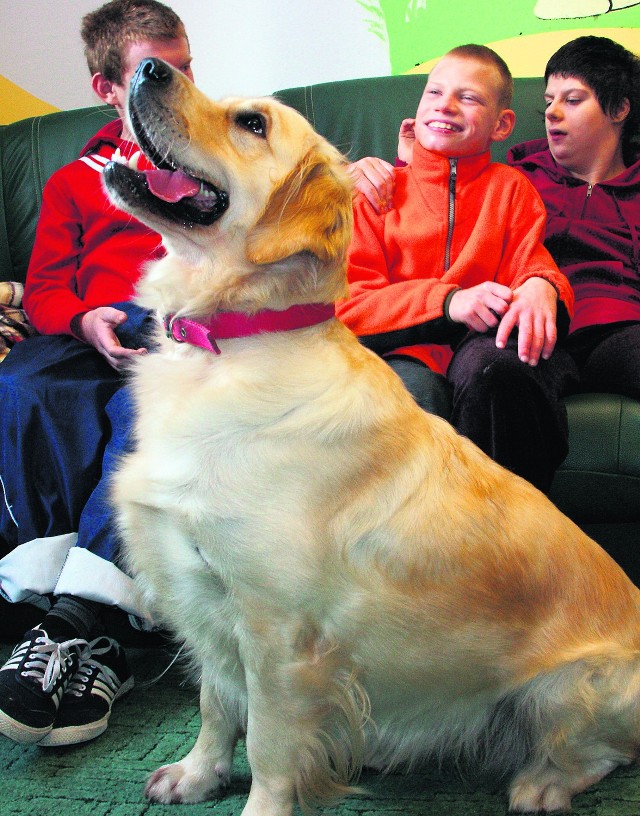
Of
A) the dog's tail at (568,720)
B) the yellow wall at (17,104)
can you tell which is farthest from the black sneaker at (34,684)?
the yellow wall at (17,104)

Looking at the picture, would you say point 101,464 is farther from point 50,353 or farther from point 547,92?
point 547,92

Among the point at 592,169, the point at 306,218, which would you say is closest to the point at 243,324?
the point at 306,218

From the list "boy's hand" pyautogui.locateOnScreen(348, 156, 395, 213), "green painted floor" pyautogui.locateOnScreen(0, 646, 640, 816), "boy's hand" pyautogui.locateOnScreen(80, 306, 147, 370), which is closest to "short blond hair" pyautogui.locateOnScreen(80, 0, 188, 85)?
"boy's hand" pyautogui.locateOnScreen(348, 156, 395, 213)

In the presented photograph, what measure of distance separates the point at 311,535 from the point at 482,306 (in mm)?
915

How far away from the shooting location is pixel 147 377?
1257 mm

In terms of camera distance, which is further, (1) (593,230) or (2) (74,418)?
(1) (593,230)

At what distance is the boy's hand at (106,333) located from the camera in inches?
69.5

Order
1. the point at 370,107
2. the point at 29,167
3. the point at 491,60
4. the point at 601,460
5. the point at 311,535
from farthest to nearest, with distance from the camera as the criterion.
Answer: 1. the point at 29,167
2. the point at 370,107
3. the point at 491,60
4. the point at 601,460
5. the point at 311,535

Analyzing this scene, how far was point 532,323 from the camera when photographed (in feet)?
5.78

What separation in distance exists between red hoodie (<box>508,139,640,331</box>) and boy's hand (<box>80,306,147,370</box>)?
1.25 m

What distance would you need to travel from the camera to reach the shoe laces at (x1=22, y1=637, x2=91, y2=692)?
4.51ft

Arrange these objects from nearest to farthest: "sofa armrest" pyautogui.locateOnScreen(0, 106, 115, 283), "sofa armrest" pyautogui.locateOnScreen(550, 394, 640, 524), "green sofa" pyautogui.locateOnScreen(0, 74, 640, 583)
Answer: "sofa armrest" pyautogui.locateOnScreen(550, 394, 640, 524) → "green sofa" pyautogui.locateOnScreen(0, 74, 640, 583) → "sofa armrest" pyautogui.locateOnScreen(0, 106, 115, 283)

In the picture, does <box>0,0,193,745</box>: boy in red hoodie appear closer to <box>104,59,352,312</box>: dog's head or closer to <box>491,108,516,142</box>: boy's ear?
<box>104,59,352,312</box>: dog's head

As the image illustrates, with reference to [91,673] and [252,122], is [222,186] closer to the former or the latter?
[252,122]
